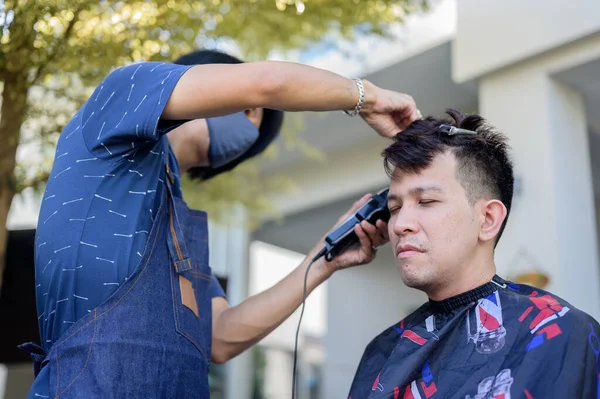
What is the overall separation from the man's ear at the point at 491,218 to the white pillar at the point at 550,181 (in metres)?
2.30

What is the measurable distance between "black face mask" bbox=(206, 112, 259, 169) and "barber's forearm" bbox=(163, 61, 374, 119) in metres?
0.42

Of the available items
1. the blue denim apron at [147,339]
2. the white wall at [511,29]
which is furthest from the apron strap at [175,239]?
the white wall at [511,29]

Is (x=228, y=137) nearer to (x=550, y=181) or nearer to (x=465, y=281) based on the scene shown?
(x=465, y=281)

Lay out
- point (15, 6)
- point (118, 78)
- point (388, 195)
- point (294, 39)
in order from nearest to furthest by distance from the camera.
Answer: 1. point (118, 78)
2. point (388, 195)
3. point (15, 6)
4. point (294, 39)

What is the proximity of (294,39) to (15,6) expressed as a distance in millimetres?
1784

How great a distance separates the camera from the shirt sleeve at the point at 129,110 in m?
1.30

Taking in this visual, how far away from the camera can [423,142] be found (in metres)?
1.61

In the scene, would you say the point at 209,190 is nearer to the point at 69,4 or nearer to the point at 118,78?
the point at 69,4

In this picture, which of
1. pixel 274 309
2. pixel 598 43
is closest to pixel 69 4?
pixel 274 309

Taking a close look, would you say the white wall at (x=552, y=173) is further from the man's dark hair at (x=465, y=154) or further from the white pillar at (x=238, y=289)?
the white pillar at (x=238, y=289)

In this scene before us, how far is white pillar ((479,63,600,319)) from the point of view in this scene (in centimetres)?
378

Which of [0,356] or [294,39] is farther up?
[294,39]

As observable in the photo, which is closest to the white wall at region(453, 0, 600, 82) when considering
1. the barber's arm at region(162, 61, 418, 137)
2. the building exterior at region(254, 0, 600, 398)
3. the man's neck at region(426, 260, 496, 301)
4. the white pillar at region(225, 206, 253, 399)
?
the building exterior at region(254, 0, 600, 398)

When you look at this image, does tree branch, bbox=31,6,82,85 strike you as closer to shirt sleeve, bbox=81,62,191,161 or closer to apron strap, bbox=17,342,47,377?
shirt sleeve, bbox=81,62,191,161
